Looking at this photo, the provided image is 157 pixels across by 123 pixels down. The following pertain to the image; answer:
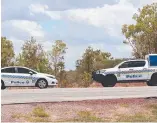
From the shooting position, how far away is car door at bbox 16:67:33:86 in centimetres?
2664

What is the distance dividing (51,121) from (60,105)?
266cm

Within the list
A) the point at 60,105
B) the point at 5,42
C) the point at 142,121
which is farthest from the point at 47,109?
the point at 5,42

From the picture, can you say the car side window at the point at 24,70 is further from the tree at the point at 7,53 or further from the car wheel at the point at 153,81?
the tree at the point at 7,53

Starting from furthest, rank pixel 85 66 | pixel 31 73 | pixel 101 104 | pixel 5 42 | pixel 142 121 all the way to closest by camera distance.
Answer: pixel 5 42 → pixel 85 66 → pixel 31 73 → pixel 101 104 → pixel 142 121

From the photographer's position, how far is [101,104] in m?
18.1

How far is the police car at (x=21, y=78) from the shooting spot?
2653cm

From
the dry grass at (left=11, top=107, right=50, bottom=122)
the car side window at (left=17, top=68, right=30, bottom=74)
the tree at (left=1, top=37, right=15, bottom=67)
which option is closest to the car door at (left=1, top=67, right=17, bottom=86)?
the car side window at (left=17, top=68, right=30, bottom=74)

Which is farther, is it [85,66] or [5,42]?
[5,42]

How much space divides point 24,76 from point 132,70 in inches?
250

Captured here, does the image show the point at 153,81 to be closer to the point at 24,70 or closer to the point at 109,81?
the point at 109,81

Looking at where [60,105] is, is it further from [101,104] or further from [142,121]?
Answer: [142,121]

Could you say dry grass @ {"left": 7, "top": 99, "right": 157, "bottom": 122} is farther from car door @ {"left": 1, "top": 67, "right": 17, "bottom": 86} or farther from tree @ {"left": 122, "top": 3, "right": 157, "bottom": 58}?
tree @ {"left": 122, "top": 3, "right": 157, "bottom": 58}

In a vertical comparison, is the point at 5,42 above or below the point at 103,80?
above

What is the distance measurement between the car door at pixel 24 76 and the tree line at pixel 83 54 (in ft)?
18.2
